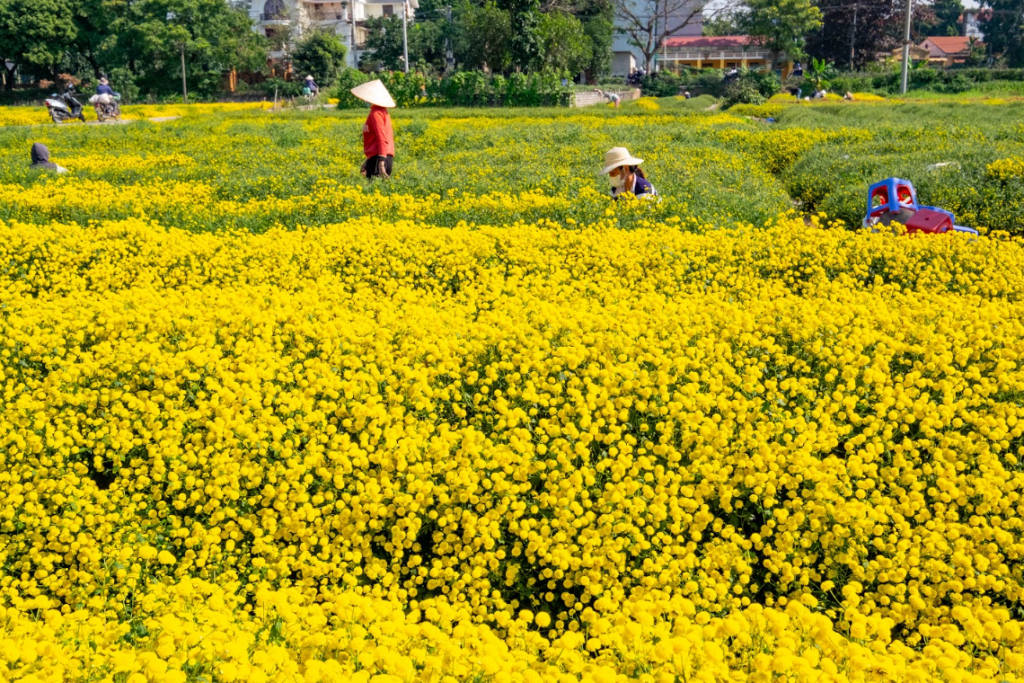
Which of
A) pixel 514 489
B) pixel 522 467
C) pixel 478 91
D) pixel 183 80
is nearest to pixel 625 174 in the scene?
pixel 522 467

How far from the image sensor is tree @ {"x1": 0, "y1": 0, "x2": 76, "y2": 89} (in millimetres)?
43188

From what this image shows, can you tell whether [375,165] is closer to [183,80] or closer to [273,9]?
[183,80]

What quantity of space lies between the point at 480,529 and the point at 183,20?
152 ft

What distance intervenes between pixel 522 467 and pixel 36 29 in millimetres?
49659

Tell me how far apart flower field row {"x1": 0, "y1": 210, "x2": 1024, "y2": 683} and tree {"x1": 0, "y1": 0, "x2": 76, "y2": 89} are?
46.4m

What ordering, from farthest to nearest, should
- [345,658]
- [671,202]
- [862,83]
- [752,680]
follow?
[862,83] → [671,202] → [345,658] → [752,680]

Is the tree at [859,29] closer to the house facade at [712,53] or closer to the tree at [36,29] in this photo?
the house facade at [712,53]

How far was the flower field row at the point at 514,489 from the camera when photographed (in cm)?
254

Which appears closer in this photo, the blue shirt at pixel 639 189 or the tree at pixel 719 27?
the blue shirt at pixel 639 189

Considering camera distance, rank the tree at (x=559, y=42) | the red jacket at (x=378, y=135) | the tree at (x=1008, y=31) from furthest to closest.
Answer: the tree at (x=1008, y=31)
the tree at (x=559, y=42)
the red jacket at (x=378, y=135)

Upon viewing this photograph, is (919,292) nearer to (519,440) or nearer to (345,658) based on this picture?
(519,440)

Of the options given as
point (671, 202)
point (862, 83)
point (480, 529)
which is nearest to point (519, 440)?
point (480, 529)

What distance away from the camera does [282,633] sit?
2627 mm

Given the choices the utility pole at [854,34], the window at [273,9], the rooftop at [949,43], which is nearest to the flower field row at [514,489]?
the utility pole at [854,34]
